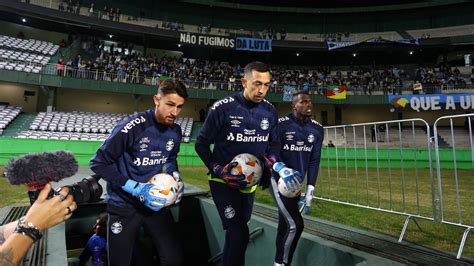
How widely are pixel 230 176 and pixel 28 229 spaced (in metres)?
1.80

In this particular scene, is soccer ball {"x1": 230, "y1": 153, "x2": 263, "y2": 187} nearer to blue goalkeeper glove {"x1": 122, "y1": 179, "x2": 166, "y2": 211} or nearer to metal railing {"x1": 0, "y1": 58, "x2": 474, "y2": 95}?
blue goalkeeper glove {"x1": 122, "y1": 179, "x2": 166, "y2": 211}

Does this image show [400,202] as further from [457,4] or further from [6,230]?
[457,4]

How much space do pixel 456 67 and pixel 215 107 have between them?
1448 inches

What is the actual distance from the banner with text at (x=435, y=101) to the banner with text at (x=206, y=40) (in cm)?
1648

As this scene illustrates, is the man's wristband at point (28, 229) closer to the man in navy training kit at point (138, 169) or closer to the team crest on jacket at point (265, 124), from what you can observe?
the man in navy training kit at point (138, 169)

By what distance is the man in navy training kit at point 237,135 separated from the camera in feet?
10.6

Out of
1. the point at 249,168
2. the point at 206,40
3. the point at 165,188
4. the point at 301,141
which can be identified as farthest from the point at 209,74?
the point at 165,188

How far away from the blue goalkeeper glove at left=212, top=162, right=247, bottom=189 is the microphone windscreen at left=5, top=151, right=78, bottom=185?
64.2 inches

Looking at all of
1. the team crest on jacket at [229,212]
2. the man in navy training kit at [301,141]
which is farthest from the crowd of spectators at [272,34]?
the team crest on jacket at [229,212]

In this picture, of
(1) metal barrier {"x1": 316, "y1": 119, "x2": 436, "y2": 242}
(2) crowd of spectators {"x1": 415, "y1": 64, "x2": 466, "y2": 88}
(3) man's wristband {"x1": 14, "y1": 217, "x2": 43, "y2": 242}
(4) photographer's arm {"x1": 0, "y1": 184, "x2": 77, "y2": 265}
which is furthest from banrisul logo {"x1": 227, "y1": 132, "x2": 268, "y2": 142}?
(2) crowd of spectators {"x1": 415, "y1": 64, "x2": 466, "y2": 88}

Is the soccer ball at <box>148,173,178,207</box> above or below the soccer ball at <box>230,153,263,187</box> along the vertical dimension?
below

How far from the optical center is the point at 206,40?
2992 cm

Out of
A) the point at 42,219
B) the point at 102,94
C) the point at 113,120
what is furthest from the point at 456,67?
the point at 42,219

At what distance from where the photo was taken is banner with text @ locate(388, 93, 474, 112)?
82.8 feet
